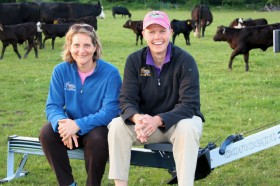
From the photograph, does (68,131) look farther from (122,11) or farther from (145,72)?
(122,11)

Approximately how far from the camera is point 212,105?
920 centimetres

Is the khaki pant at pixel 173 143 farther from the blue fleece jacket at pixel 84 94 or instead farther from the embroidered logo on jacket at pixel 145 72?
the embroidered logo on jacket at pixel 145 72

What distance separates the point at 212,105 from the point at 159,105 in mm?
4795

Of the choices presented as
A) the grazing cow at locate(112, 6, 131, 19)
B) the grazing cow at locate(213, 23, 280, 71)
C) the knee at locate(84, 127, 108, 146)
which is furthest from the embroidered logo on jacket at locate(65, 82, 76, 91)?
the grazing cow at locate(112, 6, 131, 19)

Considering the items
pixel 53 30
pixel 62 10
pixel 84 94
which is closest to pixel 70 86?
pixel 84 94

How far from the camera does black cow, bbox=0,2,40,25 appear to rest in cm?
2373

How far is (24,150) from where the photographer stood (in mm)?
5102

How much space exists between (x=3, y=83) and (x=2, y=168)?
20.6ft

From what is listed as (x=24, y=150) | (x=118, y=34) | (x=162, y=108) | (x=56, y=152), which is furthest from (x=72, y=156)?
(x=118, y=34)

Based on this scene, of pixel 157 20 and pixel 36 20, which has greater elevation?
pixel 157 20

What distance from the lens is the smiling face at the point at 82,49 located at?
4.70 m

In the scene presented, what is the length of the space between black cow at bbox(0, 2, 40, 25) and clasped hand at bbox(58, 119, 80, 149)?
65.8 feet

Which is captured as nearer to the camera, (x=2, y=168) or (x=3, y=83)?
(x=2, y=168)

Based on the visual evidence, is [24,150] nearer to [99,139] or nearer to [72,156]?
[72,156]
